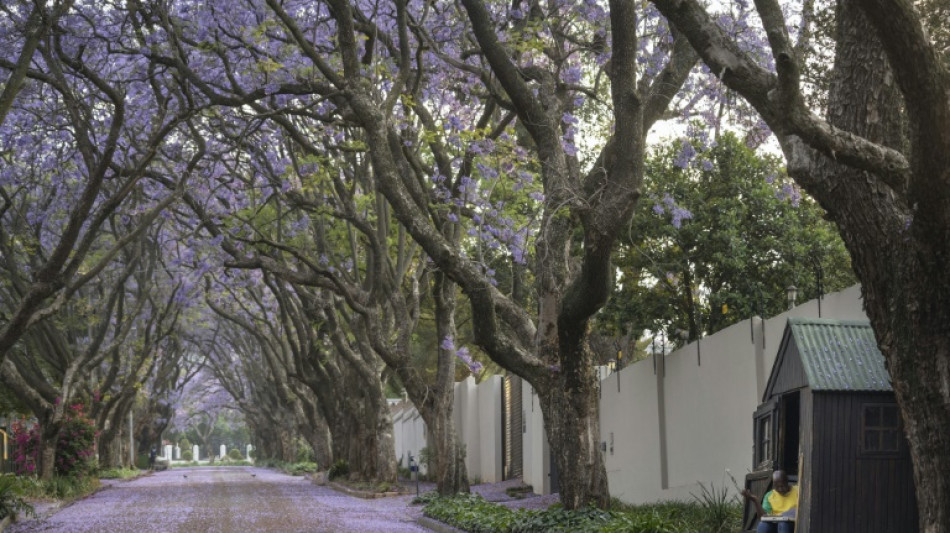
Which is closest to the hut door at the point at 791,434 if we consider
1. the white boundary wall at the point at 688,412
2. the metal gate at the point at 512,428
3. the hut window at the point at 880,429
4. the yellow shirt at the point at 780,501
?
the yellow shirt at the point at 780,501

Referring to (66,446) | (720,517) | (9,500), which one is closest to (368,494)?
(66,446)

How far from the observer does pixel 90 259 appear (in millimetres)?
31844

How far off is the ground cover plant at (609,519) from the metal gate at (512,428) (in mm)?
12250

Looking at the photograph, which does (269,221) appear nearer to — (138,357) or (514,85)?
(138,357)

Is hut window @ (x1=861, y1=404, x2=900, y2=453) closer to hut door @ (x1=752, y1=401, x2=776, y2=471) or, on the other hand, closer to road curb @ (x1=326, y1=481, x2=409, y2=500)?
hut door @ (x1=752, y1=401, x2=776, y2=471)

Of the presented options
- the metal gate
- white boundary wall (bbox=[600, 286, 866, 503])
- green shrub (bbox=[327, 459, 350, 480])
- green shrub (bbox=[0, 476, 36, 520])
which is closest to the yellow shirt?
white boundary wall (bbox=[600, 286, 866, 503])

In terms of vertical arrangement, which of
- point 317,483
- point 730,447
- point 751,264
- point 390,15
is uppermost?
point 390,15

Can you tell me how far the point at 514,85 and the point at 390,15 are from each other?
174 inches

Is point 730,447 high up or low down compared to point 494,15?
down

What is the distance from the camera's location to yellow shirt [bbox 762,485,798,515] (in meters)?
10.1

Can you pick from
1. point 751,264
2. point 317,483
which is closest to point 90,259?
point 317,483

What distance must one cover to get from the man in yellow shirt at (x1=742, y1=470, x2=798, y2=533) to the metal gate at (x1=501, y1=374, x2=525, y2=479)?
18858 millimetres

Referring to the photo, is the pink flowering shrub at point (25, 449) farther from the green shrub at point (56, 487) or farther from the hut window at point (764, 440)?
the hut window at point (764, 440)

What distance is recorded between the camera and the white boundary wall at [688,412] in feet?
48.3
